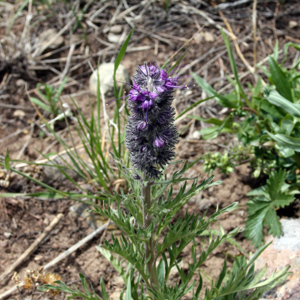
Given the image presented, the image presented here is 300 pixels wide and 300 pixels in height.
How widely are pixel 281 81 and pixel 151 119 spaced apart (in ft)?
6.21

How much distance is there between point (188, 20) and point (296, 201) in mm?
2899

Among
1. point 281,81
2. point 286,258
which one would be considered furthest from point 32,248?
point 281,81

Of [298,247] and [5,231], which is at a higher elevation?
[298,247]

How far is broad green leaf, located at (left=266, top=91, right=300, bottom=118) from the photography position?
3.01m

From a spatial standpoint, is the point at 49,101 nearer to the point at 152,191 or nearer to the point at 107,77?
the point at 107,77

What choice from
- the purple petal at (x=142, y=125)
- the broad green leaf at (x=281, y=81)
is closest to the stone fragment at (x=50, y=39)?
the broad green leaf at (x=281, y=81)

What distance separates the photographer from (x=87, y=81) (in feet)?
15.4

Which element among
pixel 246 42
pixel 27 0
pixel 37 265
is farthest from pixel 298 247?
pixel 27 0

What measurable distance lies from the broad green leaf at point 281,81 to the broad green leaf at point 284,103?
0.18m

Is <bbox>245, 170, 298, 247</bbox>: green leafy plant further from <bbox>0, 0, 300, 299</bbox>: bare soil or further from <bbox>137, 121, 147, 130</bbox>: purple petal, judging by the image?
<bbox>137, 121, 147, 130</bbox>: purple petal

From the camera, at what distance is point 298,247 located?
288 cm

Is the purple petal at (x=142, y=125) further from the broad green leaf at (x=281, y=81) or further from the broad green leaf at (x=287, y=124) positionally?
the broad green leaf at (x=281, y=81)

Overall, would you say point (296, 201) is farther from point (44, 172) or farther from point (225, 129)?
point (44, 172)

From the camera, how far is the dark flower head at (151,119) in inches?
71.2
